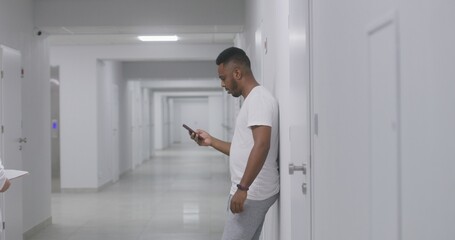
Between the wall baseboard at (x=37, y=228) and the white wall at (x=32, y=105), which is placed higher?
the white wall at (x=32, y=105)

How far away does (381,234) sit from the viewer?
1.15 metres

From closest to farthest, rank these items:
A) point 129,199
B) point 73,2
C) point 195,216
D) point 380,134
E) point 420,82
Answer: point 420,82 < point 380,134 < point 73,2 < point 195,216 < point 129,199

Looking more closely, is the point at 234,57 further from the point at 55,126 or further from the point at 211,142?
the point at 55,126

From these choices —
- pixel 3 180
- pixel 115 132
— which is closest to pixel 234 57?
pixel 3 180

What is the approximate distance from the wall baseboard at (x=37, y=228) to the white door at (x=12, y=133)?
501 millimetres

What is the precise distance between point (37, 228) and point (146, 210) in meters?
1.80

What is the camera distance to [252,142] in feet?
8.76

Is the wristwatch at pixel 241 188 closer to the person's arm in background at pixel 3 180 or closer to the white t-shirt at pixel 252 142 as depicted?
the white t-shirt at pixel 252 142

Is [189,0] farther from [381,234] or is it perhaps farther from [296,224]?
[381,234]

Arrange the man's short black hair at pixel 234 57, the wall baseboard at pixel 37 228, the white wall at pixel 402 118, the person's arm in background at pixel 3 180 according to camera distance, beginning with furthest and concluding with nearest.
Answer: the wall baseboard at pixel 37 228
the person's arm in background at pixel 3 180
the man's short black hair at pixel 234 57
the white wall at pixel 402 118

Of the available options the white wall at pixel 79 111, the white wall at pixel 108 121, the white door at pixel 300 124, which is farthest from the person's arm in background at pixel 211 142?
the white wall at pixel 108 121

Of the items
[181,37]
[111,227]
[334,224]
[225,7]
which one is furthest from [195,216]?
[334,224]

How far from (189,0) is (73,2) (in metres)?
1.34

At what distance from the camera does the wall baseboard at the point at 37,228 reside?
567 centimetres
